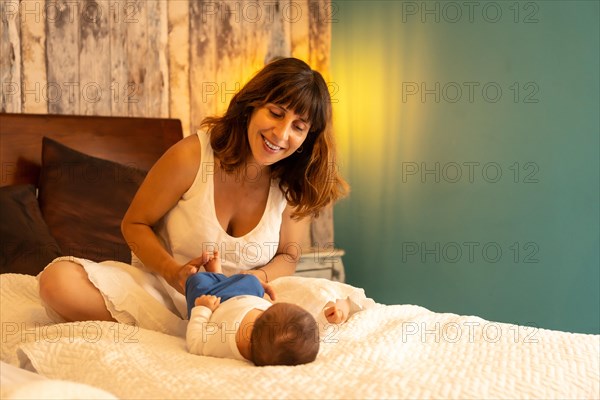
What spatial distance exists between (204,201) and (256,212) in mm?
173

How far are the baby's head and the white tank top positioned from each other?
61cm

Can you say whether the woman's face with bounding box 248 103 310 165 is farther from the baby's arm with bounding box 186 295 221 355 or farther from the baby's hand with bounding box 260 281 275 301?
the baby's arm with bounding box 186 295 221 355

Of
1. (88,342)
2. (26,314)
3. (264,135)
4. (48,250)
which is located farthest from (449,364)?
(48,250)

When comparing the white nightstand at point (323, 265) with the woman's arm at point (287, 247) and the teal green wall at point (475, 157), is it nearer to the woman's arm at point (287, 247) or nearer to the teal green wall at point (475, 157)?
the teal green wall at point (475, 157)

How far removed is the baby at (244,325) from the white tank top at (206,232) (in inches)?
10.3

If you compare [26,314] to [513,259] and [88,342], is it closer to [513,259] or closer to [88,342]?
[88,342]

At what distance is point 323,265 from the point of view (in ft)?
11.8

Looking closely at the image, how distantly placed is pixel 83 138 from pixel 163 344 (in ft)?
4.94

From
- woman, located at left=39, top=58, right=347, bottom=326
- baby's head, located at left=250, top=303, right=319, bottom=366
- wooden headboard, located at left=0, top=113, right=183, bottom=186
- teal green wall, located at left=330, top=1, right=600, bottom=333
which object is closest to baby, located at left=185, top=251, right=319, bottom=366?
baby's head, located at left=250, top=303, right=319, bottom=366

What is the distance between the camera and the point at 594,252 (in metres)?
2.76

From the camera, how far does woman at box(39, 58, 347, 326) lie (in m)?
2.04

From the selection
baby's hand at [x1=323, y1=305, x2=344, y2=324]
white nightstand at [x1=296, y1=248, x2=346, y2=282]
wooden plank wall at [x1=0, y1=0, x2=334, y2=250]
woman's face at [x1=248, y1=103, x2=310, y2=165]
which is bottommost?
white nightstand at [x1=296, y1=248, x2=346, y2=282]

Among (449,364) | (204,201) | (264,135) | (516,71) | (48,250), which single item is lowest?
(449,364)

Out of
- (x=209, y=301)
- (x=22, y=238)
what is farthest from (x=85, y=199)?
(x=209, y=301)
